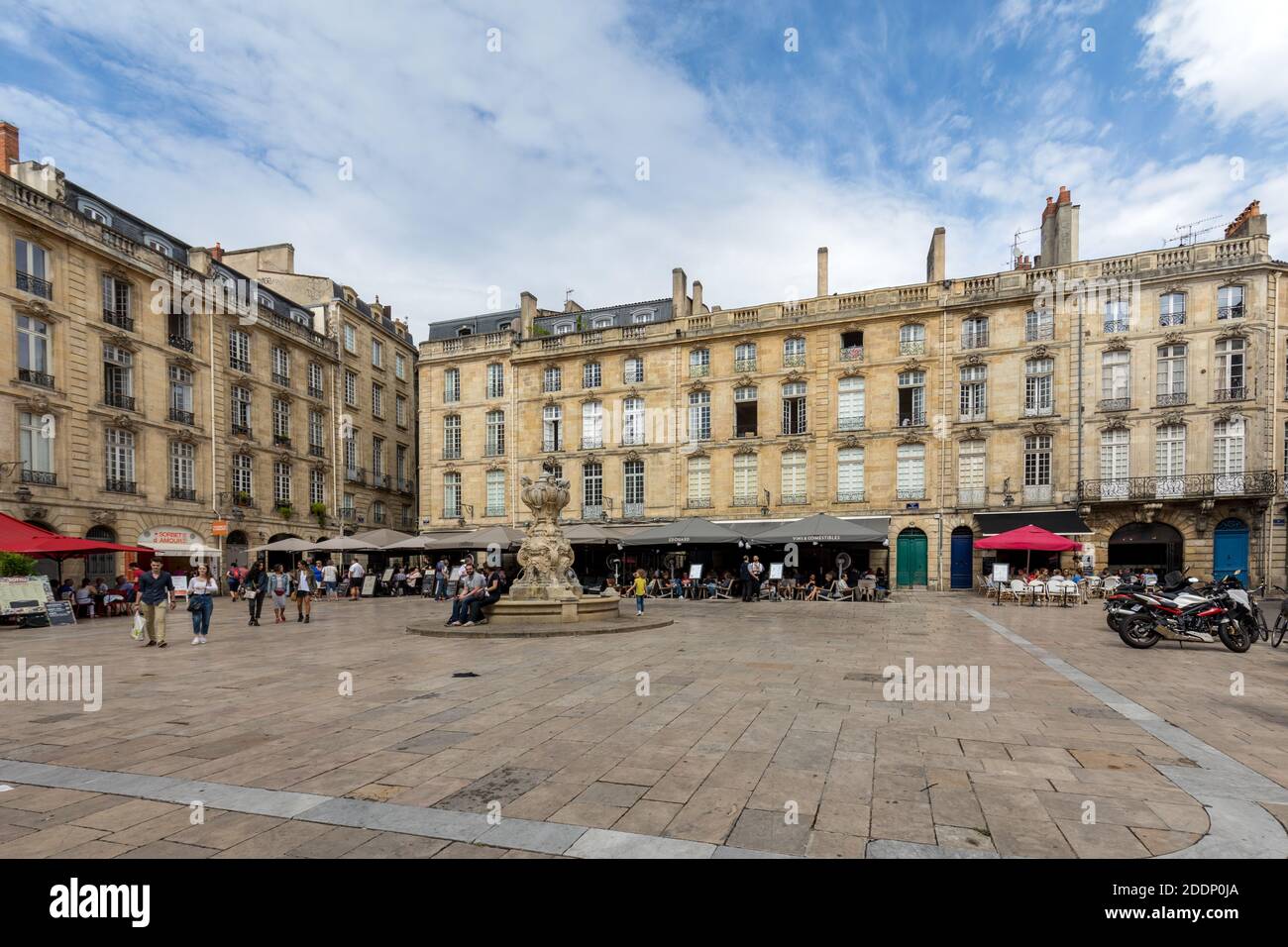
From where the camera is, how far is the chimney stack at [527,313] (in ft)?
116

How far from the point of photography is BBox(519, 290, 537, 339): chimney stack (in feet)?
116

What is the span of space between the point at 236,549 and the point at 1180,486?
3782 cm

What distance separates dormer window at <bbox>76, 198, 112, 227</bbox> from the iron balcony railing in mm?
37721

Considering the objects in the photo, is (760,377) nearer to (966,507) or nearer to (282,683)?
(966,507)

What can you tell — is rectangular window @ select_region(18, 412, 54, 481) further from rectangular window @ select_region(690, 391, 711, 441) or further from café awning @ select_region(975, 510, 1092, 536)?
café awning @ select_region(975, 510, 1092, 536)

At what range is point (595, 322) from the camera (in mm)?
37281

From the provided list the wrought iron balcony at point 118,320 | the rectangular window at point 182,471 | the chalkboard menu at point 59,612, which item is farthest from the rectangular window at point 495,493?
the chalkboard menu at point 59,612

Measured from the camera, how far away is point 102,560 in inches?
960

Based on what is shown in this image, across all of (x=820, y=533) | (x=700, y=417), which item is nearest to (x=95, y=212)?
(x=700, y=417)

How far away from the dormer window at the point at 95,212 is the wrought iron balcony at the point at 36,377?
19.9ft

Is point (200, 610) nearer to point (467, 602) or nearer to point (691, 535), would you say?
point (467, 602)

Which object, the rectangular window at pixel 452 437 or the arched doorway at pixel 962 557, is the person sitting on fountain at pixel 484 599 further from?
the rectangular window at pixel 452 437

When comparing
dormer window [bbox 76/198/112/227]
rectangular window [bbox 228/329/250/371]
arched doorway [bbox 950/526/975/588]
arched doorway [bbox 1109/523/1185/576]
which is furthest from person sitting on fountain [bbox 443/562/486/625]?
arched doorway [bbox 1109/523/1185/576]
